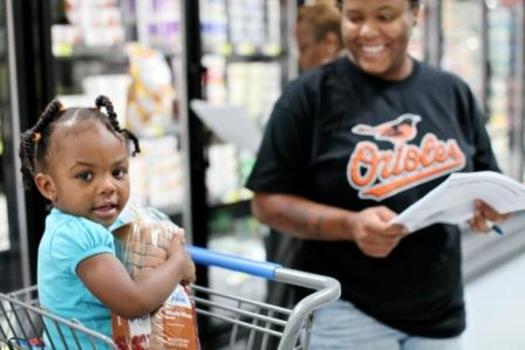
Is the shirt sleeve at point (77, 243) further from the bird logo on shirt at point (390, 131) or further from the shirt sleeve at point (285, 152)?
the bird logo on shirt at point (390, 131)

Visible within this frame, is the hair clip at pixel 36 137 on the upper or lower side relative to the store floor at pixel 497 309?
upper

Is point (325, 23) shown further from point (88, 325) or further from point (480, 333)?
point (480, 333)

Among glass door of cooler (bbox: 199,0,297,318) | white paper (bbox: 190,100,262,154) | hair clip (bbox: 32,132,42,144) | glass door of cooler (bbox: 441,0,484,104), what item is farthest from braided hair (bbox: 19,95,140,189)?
glass door of cooler (bbox: 441,0,484,104)

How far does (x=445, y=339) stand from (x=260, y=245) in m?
2.36

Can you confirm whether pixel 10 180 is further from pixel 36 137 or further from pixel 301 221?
pixel 36 137

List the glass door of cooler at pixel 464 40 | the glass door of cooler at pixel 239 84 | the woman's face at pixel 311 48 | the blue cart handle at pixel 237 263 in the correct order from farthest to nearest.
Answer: the glass door of cooler at pixel 464 40 < the glass door of cooler at pixel 239 84 < the woman's face at pixel 311 48 < the blue cart handle at pixel 237 263

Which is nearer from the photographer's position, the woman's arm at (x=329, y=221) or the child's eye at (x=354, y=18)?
the woman's arm at (x=329, y=221)

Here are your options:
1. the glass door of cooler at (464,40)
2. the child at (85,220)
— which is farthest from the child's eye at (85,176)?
the glass door of cooler at (464,40)

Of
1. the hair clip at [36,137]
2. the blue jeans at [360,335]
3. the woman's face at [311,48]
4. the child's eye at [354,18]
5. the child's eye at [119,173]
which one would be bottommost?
the blue jeans at [360,335]

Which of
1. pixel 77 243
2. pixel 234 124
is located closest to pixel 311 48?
pixel 234 124

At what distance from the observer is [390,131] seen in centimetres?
162

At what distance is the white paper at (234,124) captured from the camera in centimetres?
230

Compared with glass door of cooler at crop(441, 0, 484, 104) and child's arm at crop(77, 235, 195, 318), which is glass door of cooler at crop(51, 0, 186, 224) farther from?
glass door of cooler at crop(441, 0, 484, 104)

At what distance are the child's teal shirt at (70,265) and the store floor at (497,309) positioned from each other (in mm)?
2503
